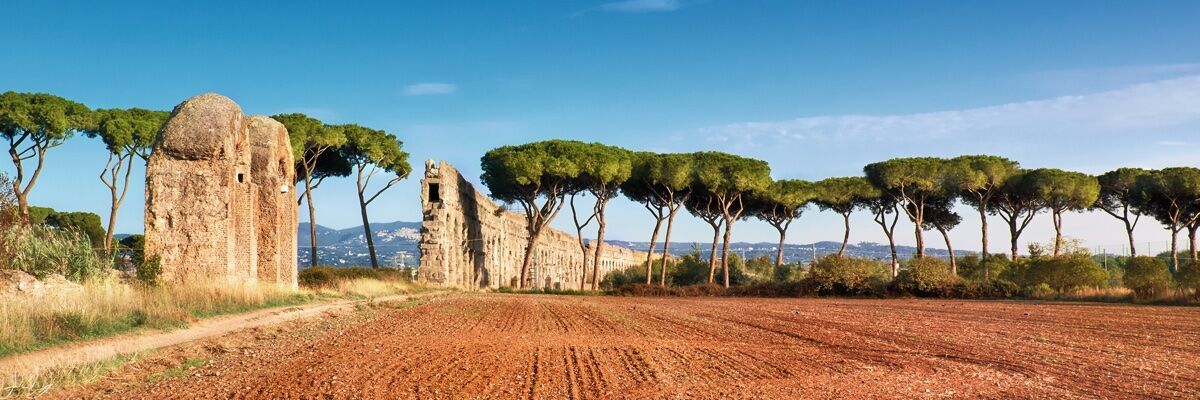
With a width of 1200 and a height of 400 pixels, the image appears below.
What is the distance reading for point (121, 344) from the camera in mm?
10320

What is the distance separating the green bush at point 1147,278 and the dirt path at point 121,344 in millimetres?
24556

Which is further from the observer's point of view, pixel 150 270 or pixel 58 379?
pixel 150 270

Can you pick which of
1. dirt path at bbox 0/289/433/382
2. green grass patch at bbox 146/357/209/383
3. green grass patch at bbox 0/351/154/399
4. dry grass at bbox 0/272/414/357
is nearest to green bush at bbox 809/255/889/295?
dry grass at bbox 0/272/414/357

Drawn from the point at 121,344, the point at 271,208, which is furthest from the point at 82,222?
the point at 121,344

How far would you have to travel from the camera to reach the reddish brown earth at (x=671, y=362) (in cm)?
762

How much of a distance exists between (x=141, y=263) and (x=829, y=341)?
45.6 ft

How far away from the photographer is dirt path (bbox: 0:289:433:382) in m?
8.31

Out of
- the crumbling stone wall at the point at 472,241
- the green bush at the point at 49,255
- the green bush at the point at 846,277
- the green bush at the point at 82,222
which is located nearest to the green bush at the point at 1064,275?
the green bush at the point at 846,277

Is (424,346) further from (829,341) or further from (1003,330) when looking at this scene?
(1003,330)

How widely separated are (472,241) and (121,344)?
35069 mm

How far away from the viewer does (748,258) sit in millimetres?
61438

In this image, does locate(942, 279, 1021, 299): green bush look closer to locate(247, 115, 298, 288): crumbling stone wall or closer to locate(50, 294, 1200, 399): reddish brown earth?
locate(50, 294, 1200, 399): reddish brown earth

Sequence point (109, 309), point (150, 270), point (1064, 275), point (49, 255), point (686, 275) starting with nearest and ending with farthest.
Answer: point (109, 309)
point (49, 255)
point (150, 270)
point (1064, 275)
point (686, 275)

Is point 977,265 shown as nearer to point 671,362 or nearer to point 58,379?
point 671,362
